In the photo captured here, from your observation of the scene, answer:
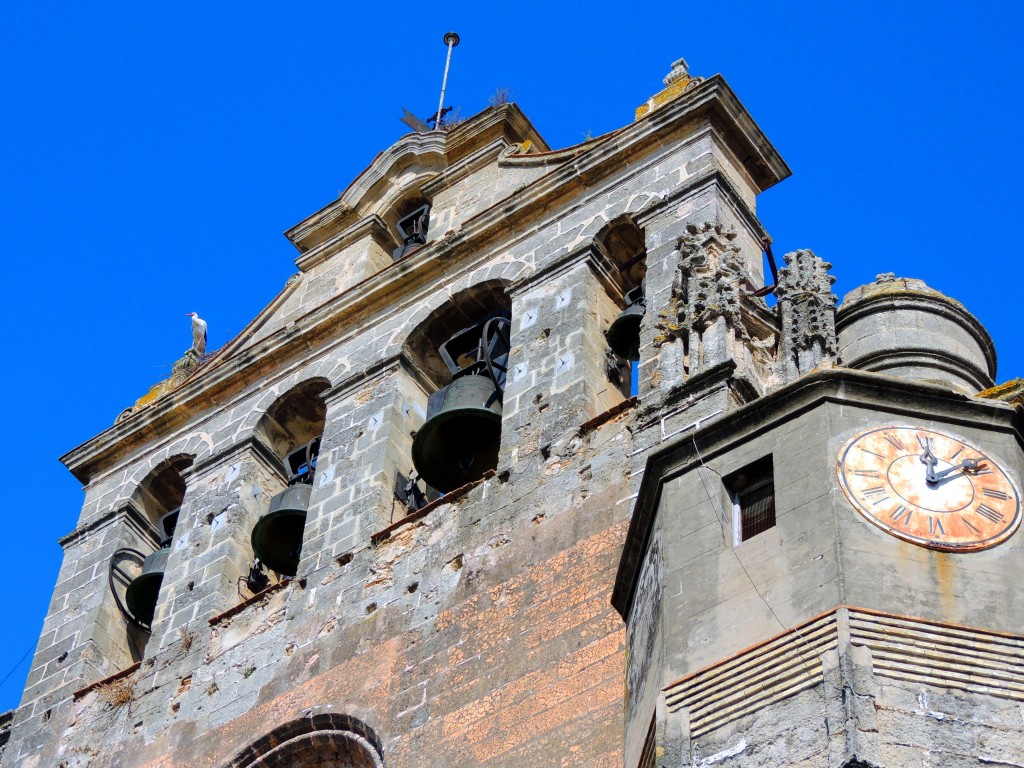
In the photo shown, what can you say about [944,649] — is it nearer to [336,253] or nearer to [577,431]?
[577,431]

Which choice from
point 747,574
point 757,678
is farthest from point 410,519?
point 757,678

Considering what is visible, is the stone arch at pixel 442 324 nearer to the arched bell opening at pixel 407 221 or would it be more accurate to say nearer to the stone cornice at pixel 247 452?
the stone cornice at pixel 247 452

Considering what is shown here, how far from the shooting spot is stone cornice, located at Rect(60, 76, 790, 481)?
20094 mm

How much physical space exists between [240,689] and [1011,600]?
7.39 m

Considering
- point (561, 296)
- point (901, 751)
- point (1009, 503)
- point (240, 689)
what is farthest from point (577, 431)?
point (901, 751)

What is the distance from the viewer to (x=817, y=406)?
541 inches

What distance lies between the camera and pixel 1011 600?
490 inches

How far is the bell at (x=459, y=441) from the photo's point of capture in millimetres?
18781

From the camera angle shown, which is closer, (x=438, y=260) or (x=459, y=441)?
(x=459, y=441)

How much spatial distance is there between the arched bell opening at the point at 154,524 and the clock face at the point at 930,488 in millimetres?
9211

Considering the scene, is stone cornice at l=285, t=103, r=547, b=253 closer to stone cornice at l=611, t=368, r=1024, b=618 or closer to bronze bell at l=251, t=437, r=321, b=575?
bronze bell at l=251, t=437, r=321, b=575

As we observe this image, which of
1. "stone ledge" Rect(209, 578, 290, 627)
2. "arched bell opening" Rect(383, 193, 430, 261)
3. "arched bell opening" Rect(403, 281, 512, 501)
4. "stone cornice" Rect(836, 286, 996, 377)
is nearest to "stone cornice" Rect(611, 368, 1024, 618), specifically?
"stone cornice" Rect(836, 286, 996, 377)

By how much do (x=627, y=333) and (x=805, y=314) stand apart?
3527 millimetres

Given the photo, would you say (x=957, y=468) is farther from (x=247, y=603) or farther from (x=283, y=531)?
(x=283, y=531)
